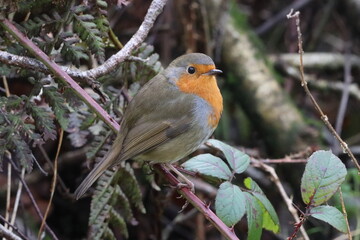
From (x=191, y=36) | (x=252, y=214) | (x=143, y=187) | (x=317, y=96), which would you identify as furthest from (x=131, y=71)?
(x=317, y=96)

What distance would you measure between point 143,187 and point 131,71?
1522 millimetres

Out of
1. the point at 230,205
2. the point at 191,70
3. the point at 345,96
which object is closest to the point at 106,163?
the point at 230,205

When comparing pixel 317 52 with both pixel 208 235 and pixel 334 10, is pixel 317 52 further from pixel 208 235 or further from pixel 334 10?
pixel 208 235

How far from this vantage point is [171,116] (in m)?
2.56

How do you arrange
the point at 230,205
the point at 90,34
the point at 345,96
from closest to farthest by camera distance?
the point at 230,205 → the point at 90,34 → the point at 345,96

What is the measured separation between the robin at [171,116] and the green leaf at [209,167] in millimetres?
410

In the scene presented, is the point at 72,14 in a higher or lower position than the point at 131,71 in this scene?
higher

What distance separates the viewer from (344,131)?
14.8ft

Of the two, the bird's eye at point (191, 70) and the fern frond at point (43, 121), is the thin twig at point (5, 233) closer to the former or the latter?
the fern frond at point (43, 121)

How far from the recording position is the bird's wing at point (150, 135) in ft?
7.62

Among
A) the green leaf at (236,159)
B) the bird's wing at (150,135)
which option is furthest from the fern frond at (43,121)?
the green leaf at (236,159)

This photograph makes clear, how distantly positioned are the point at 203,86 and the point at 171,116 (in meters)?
0.26

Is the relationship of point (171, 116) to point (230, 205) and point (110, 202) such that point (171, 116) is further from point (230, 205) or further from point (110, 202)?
point (230, 205)

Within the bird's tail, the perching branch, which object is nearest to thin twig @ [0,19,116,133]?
the perching branch
